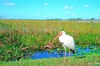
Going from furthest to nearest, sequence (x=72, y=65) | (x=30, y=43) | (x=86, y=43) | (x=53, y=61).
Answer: (x=86, y=43) < (x=30, y=43) < (x=53, y=61) < (x=72, y=65)

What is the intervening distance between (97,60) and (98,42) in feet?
26.5

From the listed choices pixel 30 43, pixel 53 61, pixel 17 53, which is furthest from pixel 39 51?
pixel 53 61

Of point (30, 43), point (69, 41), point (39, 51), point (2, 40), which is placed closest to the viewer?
point (69, 41)

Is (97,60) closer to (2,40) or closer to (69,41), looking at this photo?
(69,41)

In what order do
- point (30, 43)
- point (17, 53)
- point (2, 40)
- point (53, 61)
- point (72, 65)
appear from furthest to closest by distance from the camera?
point (30, 43) → point (2, 40) → point (17, 53) → point (53, 61) → point (72, 65)

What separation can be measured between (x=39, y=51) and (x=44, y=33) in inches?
110

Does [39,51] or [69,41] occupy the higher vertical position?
[69,41]

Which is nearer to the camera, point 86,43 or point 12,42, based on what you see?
point 12,42

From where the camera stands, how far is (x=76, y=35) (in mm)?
17266

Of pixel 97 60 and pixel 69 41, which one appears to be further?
pixel 69 41

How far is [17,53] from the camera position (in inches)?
444

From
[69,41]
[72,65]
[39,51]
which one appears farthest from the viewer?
[39,51]

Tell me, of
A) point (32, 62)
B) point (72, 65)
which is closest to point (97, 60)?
point (72, 65)

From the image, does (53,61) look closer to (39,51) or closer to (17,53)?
(17,53)
